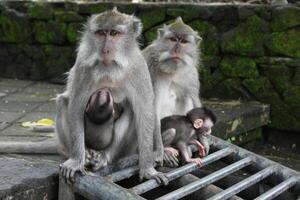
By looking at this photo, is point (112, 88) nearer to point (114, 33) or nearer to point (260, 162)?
point (114, 33)

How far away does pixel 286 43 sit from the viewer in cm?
697

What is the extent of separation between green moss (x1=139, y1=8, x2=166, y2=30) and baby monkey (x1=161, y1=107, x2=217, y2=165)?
8.99ft

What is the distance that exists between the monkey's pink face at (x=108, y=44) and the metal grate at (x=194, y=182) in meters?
0.82

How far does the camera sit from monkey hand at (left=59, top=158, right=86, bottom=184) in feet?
13.6

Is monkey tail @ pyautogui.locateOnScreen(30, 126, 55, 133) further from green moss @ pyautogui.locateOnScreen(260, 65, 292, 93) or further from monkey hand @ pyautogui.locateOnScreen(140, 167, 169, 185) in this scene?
green moss @ pyautogui.locateOnScreen(260, 65, 292, 93)

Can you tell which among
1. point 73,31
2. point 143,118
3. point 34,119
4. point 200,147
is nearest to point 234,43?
point 73,31

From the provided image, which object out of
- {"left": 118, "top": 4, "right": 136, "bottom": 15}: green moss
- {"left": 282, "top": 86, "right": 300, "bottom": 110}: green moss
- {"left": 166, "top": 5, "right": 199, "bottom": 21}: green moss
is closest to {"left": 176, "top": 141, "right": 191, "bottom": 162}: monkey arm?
{"left": 282, "top": 86, "right": 300, "bottom": 110}: green moss

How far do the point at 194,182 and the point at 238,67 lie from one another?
9.64 ft

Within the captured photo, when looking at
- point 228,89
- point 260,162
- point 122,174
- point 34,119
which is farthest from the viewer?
point 228,89

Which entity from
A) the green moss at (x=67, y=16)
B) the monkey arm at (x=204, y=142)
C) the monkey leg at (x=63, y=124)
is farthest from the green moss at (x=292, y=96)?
the monkey leg at (x=63, y=124)

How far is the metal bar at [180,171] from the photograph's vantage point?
424cm

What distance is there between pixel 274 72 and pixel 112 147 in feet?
10.1

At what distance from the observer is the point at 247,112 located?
6.70 metres

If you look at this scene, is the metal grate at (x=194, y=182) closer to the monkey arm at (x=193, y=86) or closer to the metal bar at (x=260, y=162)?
the metal bar at (x=260, y=162)
